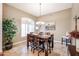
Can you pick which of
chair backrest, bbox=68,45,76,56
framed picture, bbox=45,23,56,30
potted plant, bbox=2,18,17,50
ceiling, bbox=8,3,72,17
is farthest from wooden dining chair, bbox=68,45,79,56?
potted plant, bbox=2,18,17,50

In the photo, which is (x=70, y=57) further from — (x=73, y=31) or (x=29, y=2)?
(x=29, y=2)

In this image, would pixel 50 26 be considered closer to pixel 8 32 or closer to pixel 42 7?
pixel 42 7

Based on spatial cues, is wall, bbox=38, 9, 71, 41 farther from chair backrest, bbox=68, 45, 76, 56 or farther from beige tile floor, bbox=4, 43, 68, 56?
chair backrest, bbox=68, 45, 76, 56

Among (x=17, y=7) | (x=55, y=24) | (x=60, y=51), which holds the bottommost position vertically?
(x=60, y=51)

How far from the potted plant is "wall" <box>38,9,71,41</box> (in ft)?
2.07

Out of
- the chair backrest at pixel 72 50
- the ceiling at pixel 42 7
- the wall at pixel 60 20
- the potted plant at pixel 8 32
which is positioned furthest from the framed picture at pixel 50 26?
the potted plant at pixel 8 32

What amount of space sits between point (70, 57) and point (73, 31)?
0.57 meters

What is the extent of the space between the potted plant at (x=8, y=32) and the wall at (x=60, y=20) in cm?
63

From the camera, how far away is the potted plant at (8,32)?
214 centimetres

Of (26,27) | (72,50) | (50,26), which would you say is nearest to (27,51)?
(26,27)

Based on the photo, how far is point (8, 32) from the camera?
7.15ft

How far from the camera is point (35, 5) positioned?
2.21 meters

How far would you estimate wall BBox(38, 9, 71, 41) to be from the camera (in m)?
2.17

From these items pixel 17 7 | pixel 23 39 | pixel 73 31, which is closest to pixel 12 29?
pixel 23 39
